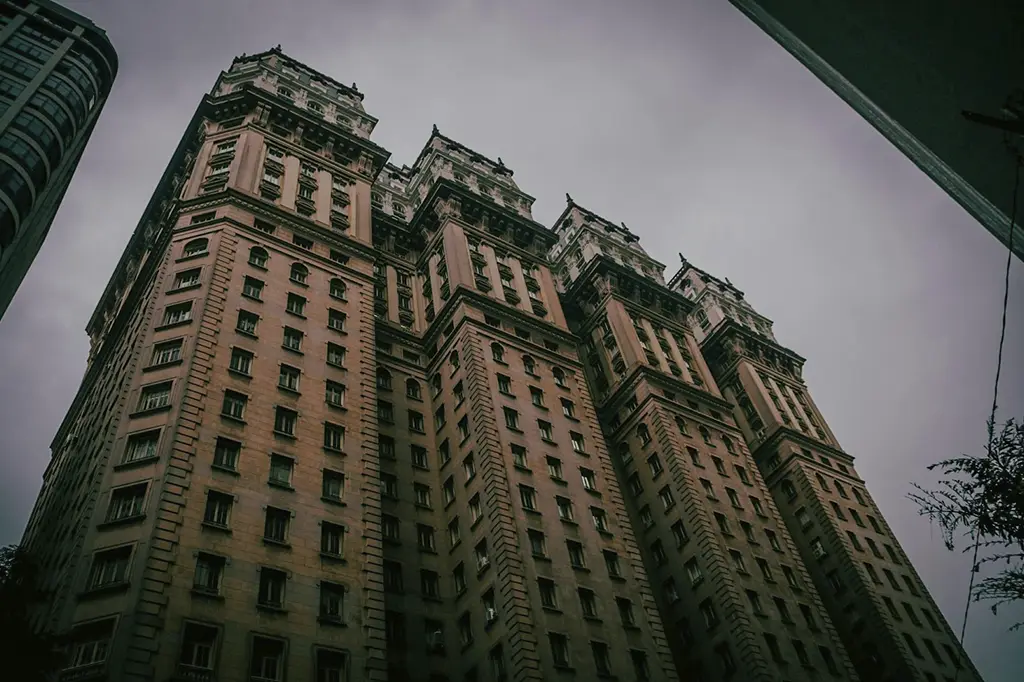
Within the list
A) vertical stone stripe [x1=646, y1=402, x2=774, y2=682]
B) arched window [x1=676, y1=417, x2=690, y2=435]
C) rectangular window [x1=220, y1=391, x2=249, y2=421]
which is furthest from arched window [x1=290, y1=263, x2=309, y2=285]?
arched window [x1=676, y1=417, x2=690, y2=435]

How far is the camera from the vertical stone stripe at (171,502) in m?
27.3

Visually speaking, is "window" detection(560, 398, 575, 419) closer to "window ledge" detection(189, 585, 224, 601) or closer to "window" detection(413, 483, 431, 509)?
"window" detection(413, 483, 431, 509)

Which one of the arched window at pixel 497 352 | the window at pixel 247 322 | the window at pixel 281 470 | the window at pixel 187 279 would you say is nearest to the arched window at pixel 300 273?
the window at pixel 247 322

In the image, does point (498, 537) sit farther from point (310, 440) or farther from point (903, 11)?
point (903, 11)

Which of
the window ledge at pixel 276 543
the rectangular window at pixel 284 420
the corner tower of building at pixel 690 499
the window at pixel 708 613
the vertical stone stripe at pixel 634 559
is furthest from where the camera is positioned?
the window at pixel 708 613

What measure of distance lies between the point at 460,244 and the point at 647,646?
140 feet

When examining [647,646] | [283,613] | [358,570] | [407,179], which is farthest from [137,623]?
[407,179]

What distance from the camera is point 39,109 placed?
65000mm

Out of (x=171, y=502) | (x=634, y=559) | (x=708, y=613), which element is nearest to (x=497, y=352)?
(x=634, y=559)

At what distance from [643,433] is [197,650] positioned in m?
46.9

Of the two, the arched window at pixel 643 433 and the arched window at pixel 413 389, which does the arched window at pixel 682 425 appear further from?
the arched window at pixel 413 389

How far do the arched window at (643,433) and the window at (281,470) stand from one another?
3773 cm

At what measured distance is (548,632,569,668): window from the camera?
38.7 metres

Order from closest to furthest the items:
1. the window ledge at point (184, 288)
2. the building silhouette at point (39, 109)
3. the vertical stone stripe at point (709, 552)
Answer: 1. the window ledge at point (184, 288)
2. the vertical stone stripe at point (709, 552)
3. the building silhouette at point (39, 109)
